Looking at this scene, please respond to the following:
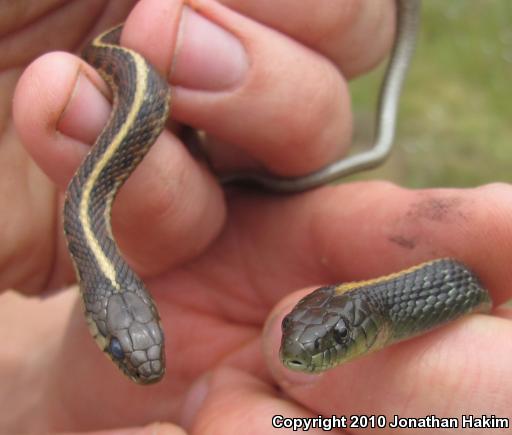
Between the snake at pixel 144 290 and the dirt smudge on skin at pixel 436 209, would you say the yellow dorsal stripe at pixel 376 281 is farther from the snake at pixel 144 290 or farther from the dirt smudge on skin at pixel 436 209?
the dirt smudge on skin at pixel 436 209

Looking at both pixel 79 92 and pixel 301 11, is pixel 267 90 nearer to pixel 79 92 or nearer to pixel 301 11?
pixel 301 11

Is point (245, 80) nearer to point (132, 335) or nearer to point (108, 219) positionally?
point (108, 219)

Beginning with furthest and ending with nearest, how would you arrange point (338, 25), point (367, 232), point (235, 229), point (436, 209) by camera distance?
point (235, 229)
point (338, 25)
point (367, 232)
point (436, 209)

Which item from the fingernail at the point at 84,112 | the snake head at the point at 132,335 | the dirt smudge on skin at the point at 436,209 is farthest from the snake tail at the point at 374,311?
the fingernail at the point at 84,112

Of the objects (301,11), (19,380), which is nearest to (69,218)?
(301,11)

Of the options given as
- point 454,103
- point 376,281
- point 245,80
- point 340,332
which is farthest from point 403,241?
point 454,103

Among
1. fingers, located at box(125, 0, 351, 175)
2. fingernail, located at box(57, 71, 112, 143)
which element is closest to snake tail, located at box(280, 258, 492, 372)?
fingers, located at box(125, 0, 351, 175)

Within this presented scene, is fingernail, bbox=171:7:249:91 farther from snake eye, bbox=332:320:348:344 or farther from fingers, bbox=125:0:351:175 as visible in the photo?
snake eye, bbox=332:320:348:344
